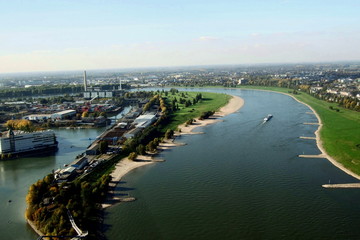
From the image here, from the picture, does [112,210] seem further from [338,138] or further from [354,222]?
[338,138]

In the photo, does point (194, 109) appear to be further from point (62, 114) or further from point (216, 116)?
point (62, 114)

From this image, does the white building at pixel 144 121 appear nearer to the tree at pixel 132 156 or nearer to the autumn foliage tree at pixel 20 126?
the tree at pixel 132 156

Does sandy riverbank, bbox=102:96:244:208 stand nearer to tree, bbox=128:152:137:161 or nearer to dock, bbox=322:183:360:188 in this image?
tree, bbox=128:152:137:161

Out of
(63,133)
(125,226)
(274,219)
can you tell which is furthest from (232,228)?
(63,133)

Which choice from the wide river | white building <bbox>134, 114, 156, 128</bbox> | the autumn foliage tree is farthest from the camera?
white building <bbox>134, 114, 156, 128</bbox>

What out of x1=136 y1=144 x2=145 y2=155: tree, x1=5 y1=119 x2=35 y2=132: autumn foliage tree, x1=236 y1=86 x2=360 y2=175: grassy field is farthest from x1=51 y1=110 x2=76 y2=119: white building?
x1=236 y1=86 x2=360 y2=175: grassy field

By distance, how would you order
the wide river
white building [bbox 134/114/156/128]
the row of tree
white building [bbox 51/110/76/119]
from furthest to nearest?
white building [bbox 51/110/76/119]
white building [bbox 134/114/156/128]
the wide river
the row of tree

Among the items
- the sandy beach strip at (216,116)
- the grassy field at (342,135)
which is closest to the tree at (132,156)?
the sandy beach strip at (216,116)
